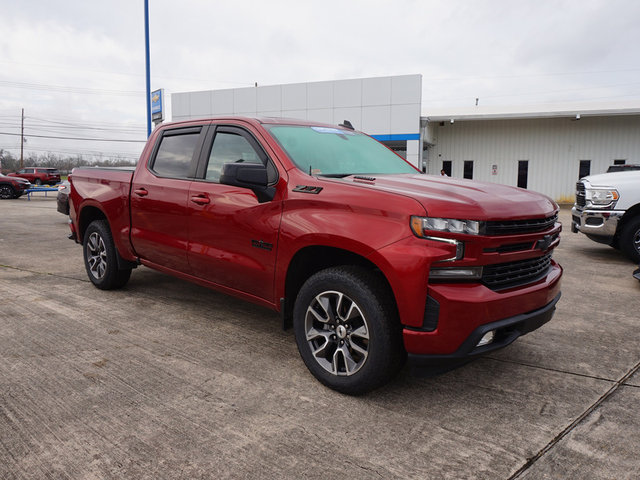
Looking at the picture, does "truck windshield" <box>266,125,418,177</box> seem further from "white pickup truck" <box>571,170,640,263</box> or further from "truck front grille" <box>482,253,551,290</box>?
"white pickup truck" <box>571,170,640,263</box>

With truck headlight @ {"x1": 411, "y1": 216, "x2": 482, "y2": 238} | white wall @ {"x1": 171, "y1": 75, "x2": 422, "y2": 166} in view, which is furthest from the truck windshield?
white wall @ {"x1": 171, "y1": 75, "x2": 422, "y2": 166}

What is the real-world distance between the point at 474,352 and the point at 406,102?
23.0 metres

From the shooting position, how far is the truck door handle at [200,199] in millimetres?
3944

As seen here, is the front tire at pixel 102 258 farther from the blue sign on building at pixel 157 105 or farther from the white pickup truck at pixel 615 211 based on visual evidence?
the blue sign on building at pixel 157 105

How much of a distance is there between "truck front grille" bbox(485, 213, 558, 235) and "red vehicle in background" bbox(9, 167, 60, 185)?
3453 centimetres

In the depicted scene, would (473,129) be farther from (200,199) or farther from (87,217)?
(200,199)

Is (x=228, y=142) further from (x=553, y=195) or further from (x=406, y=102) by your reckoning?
(x=553, y=195)

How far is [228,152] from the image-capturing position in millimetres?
4031

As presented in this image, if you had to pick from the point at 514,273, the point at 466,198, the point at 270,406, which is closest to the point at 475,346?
the point at 514,273

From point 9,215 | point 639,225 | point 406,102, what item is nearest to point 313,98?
point 406,102

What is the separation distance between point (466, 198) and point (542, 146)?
83.4ft

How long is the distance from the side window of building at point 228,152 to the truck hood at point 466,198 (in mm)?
887

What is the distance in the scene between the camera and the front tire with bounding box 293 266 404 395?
9.29 ft

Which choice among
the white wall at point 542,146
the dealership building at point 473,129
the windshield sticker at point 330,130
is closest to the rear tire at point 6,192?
the dealership building at point 473,129
